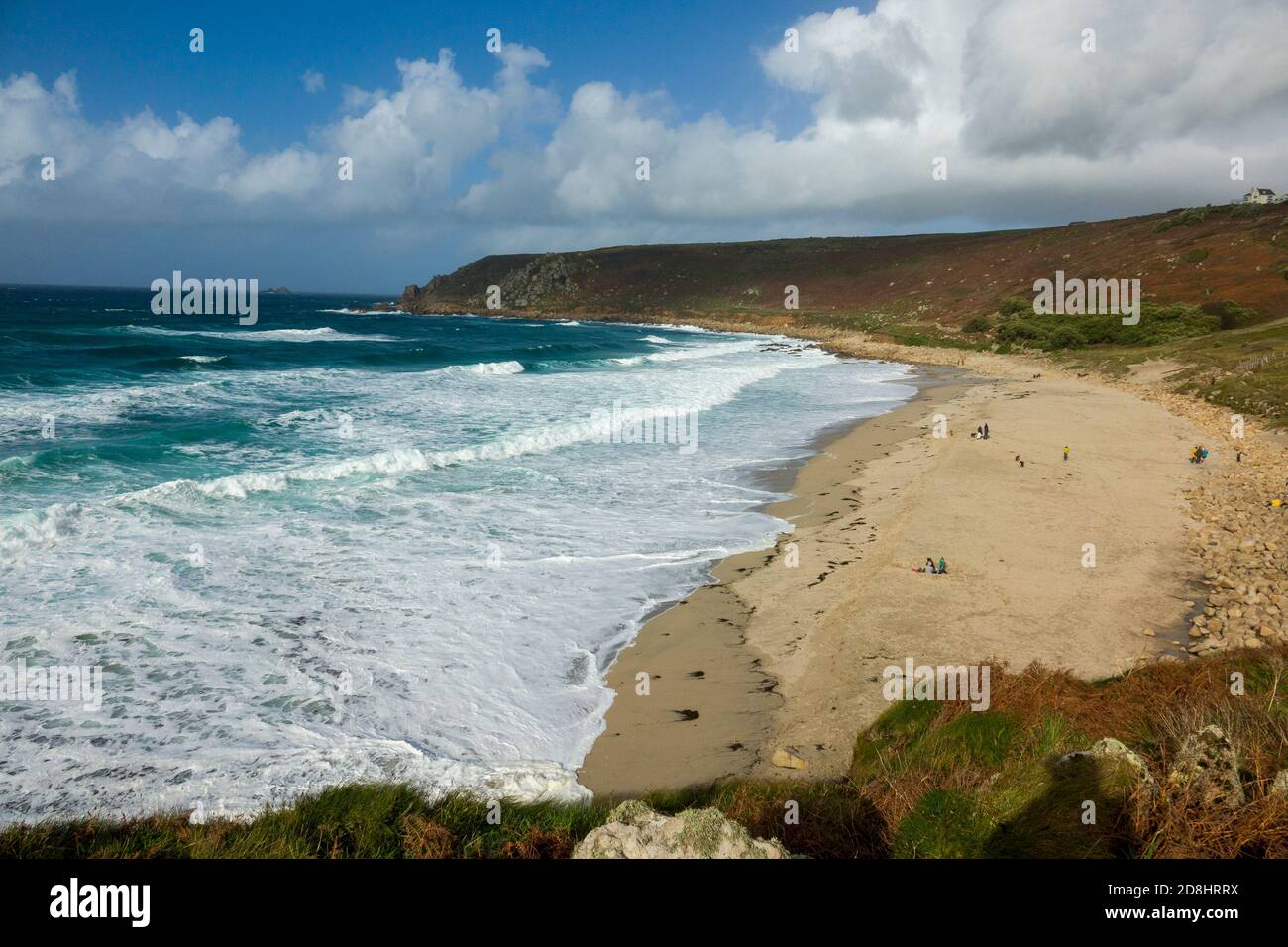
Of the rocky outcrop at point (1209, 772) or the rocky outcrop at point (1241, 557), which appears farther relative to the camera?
the rocky outcrop at point (1241, 557)

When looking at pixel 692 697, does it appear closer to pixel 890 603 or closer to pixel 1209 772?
pixel 890 603

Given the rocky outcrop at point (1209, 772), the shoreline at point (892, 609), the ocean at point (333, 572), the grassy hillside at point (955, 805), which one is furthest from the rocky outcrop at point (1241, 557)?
the ocean at point (333, 572)

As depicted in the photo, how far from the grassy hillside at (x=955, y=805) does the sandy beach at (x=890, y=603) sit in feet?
3.31

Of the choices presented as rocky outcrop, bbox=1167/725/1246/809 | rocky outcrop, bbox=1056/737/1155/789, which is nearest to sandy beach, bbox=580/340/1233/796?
rocky outcrop, bbox=1056/737/1155/789

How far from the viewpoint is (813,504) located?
14.5 m

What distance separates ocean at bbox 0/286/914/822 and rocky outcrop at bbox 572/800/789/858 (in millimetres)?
2447

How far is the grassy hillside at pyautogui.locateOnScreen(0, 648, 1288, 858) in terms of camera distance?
340cm

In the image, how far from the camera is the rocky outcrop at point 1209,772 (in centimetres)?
335

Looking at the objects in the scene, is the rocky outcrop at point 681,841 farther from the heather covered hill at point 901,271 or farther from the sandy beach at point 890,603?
the heather covered hill at point 901,271

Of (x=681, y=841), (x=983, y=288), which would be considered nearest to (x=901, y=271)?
(x=983, y=288)

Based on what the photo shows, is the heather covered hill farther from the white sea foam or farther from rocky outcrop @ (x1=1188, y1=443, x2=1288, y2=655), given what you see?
the white sea foam

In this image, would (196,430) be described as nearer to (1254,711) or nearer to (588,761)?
(588,761)

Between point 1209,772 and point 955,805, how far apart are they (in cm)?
127

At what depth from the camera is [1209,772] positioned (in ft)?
11.4
